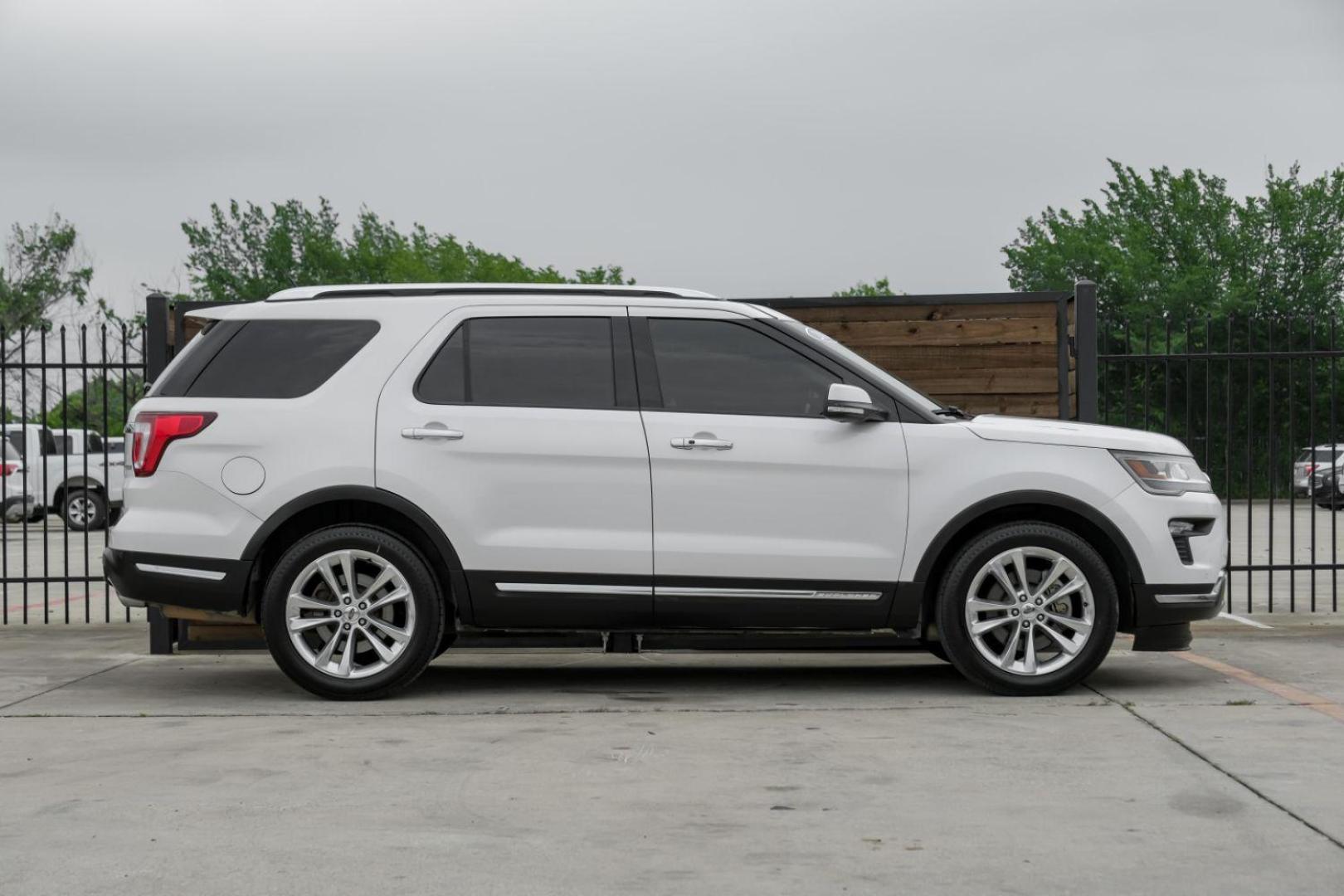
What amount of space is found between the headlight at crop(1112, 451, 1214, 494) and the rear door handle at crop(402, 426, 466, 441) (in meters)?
3.10

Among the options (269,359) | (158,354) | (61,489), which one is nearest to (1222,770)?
(269,359)

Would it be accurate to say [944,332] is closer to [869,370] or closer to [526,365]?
[869,370]

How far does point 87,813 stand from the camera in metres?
5.52

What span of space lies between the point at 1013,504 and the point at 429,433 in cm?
275

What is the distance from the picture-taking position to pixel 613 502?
785 centimetres

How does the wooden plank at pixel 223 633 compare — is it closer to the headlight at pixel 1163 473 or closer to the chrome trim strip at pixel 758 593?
the chrome trim strip at pixel 758 593

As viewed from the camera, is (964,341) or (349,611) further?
(964,341)

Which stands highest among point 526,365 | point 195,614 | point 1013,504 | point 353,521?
point 526,365

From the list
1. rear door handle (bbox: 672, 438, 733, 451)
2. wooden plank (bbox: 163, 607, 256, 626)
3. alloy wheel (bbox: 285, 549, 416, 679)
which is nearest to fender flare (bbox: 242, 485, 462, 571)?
alloy wheel (bbox: 285, 549, 416, 679)

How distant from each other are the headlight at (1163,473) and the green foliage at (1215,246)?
147ft

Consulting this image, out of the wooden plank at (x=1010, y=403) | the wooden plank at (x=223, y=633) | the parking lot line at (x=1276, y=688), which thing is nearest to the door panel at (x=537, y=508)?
the wooden plank at (x=223, y=633)

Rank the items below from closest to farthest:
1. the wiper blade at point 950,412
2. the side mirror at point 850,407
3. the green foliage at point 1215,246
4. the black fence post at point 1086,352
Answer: the side mirror at point 850,407, the wiper blade at point 950,412, the black fence post at point 1086,352, the green foliage at point 1215,246

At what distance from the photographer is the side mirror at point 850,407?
7.75 meters

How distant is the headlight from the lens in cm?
803
